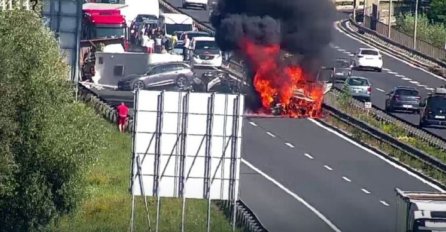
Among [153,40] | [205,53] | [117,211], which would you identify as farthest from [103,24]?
[117,211]

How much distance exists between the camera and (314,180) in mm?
47812

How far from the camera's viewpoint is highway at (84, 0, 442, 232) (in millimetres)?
42125

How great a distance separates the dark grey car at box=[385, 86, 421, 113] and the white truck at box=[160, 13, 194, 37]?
18.1m

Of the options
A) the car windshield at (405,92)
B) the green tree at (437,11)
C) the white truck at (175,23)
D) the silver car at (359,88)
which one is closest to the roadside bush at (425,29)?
the green tree at (437,11)

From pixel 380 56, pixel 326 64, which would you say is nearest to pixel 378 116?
pixel 326 64

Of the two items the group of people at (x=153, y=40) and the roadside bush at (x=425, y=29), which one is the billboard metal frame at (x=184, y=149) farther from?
the roadside bush at (x=425, y=29)

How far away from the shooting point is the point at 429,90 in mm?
75625

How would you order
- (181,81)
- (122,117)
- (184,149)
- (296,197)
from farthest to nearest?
(181,81), (122,117), (296,197), (184,149)

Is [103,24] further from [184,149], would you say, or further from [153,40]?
[184,149]

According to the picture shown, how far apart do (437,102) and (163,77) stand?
11181 mm

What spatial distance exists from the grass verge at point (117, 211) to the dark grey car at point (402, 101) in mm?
20057

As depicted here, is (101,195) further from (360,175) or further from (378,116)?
(378,116)

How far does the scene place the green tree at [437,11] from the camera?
11131 centimetres

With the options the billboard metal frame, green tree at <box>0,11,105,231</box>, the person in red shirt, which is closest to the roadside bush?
the person in red shirt
